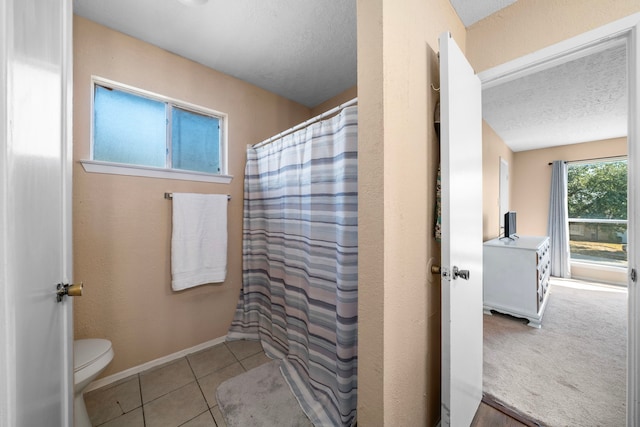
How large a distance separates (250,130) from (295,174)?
0.89m

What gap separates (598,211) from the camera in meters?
3.94

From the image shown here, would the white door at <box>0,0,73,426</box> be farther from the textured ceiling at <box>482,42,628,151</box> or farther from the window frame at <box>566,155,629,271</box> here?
the window frame at <box>566,155,629,271</box>

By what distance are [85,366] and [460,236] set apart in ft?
6.52

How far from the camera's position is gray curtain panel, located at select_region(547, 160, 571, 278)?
13.2ft

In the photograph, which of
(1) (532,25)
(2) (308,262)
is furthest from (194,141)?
(1) (532,25)

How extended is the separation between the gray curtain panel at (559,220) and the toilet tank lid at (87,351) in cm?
610

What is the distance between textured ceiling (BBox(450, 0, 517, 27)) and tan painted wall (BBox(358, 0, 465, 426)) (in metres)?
0.41

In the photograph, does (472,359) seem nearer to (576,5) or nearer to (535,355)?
(535,355)

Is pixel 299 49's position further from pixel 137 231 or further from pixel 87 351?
pixel 87 351

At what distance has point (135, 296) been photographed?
1688mm

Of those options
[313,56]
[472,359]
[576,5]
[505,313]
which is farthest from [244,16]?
[505,313]

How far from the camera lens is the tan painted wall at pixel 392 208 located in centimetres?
85

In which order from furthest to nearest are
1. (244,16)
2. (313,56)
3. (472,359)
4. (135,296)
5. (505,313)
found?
(505,313) < (313,56) < (135,296) < (244,16) < (472,359)

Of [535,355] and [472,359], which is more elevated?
[472,359]
